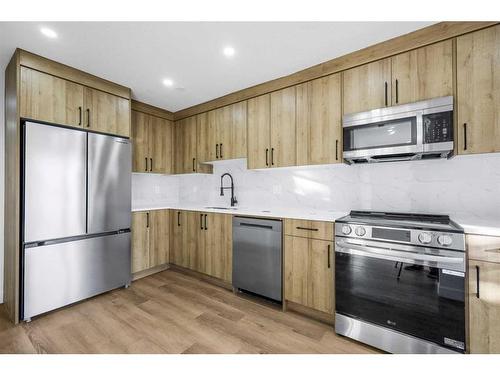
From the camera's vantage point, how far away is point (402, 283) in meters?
1.62

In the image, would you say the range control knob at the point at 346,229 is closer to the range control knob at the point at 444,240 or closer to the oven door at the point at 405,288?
the oven door at the point at 405,288

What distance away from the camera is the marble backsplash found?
6.20 feet

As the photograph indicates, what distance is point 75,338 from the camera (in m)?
1.82

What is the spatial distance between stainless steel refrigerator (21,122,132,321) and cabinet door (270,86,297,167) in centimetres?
181

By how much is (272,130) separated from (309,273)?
1.62m

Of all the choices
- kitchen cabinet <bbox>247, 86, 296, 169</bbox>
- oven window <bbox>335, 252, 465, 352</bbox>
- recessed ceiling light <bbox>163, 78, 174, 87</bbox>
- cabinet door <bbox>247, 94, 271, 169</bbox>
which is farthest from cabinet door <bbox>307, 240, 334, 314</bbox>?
recessed ceiling light <bbox>163, 78, 174, 87</bbox>

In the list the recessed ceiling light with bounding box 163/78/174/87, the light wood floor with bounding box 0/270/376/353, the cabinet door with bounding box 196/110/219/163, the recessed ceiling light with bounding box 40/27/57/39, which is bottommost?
the light wood floor with bounding box 0/270/376/353

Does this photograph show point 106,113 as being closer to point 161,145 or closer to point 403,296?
point 161,145

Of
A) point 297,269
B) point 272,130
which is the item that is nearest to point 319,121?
point 272,130

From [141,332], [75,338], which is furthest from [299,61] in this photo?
[75,338]

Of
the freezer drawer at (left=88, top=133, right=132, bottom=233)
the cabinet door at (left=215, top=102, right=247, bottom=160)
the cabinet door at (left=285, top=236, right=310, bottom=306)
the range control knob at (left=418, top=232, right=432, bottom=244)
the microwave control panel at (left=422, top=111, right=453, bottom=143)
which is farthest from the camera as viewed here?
the cabinet door at (left=215, top=102, right=247, bottom=160)

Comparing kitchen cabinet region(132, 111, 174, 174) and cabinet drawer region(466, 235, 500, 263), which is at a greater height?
kitchen cabinet region(132, 111, 174, 174)

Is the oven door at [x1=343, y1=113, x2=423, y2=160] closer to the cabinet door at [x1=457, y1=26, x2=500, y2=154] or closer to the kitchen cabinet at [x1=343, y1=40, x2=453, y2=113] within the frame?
the kitchen cabinet at [x1=343, y1=40, x2=453, y2=113]

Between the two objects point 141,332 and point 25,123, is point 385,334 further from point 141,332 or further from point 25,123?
point 25,123
